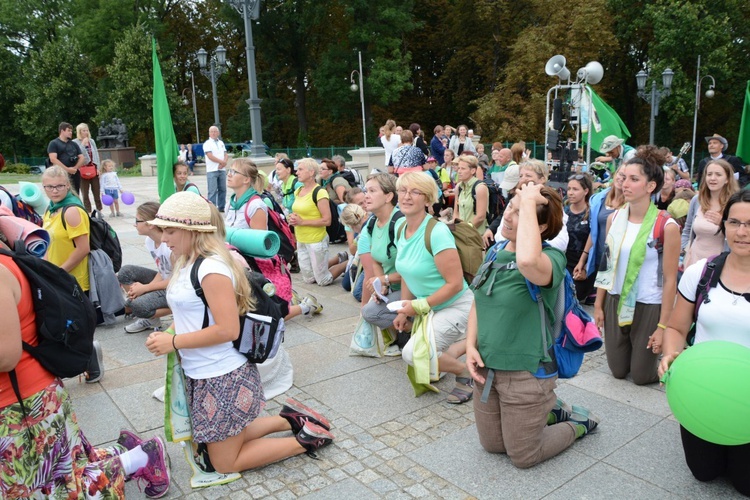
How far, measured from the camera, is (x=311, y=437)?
375 cm

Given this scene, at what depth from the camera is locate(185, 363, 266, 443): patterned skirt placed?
3.31 meters

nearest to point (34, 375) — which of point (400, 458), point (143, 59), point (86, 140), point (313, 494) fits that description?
point (313, 494)

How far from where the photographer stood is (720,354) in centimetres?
276

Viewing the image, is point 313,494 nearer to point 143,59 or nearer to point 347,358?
point 347,358

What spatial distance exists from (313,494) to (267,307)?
42.4 inches

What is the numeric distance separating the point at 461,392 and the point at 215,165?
33.6ft

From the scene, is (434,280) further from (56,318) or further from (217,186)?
(217,186)

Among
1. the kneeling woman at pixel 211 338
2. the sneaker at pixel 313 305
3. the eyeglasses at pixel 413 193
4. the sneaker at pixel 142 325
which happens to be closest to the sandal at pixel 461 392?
the eyeglasses at pixel 413 193

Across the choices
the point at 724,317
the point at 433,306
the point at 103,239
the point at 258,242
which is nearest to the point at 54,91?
the point at 103,239

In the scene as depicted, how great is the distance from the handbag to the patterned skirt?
35.3ft

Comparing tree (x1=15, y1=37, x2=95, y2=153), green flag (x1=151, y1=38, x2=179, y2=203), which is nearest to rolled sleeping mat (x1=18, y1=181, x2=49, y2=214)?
green flag (x1=151, y1=38, x2=179, y2=203)

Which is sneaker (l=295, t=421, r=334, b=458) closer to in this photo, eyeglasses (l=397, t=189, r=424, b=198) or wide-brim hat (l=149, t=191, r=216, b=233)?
wide-brim hat (l=149, t=191, r=216, b=233)

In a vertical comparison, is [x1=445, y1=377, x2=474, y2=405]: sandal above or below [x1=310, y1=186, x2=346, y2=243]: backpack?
below

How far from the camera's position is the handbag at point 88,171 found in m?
12.6
